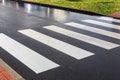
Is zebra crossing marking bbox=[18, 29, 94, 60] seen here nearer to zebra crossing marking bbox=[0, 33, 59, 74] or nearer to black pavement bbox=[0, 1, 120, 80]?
black pavement bbox=[0, 1, 120, 80]

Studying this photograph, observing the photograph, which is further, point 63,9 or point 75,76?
point 63,9

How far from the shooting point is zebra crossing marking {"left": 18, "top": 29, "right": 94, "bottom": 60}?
7012 mm

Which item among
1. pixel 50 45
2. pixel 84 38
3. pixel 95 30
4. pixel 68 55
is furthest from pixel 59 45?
pixel 95 30

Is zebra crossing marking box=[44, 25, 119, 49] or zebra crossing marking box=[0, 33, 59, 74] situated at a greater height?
zebra crossing marking box=[44, 25, 119, 49]

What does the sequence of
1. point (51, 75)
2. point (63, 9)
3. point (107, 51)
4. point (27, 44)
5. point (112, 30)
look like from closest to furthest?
point (51, 75) < point (107, 51) < point (27, 44) < point (112, 30) < point (63, 9)

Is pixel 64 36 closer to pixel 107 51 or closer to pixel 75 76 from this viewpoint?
pixel 107 51

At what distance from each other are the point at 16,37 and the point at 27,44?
3.42 feet

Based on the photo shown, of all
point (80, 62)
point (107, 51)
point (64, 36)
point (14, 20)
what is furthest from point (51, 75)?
point (14, 20)

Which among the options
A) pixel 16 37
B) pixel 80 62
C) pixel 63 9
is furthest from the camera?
pixel 63 9

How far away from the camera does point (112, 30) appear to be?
33.3 feet

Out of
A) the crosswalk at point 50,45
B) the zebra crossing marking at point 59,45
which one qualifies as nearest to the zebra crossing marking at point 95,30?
the crosswalk at point 50,45

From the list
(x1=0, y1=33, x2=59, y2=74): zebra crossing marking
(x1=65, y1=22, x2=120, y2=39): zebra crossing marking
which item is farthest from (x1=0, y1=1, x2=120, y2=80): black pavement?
(x1=0, y1=33, x2=59, y2=74): zebra crossing marking

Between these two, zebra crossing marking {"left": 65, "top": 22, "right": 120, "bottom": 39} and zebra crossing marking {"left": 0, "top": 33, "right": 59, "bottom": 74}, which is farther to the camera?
zebra crossing marking {"left": 65, "top": 22, "right": 120, "bottom": 39}

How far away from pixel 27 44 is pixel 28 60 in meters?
1.54
